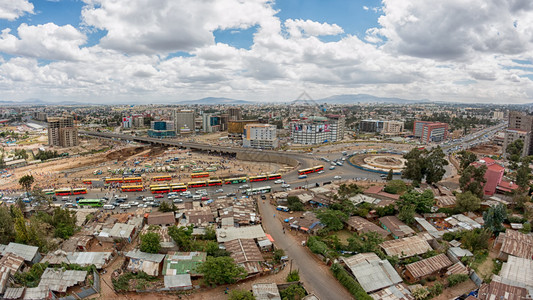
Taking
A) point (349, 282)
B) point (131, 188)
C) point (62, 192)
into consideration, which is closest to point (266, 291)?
point (349, 282)

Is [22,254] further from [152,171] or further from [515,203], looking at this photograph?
[515,203]

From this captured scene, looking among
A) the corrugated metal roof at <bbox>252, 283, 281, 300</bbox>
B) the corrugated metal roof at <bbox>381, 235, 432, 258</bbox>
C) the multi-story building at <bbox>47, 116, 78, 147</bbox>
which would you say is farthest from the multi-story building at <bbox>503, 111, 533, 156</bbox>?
the multi-story building at <bbox>47, 116, 78, 147</bbox>

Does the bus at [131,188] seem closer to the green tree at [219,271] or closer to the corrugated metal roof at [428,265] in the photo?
the green tree at [219,271]

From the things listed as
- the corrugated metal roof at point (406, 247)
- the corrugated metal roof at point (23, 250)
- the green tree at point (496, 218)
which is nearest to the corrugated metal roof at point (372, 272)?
the corrugated metal roof at point (406, 247)

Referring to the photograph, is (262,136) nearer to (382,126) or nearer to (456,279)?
(456,279)

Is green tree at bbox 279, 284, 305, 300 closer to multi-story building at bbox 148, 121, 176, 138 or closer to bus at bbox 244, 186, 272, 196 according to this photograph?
bus at bbox 244, 186, 272, 196

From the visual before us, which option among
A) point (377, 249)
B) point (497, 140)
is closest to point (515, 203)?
point (377, 249)
